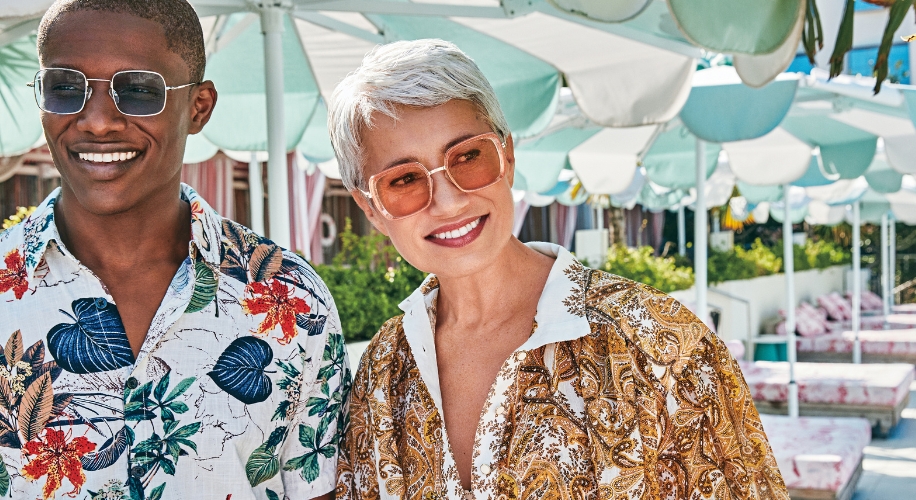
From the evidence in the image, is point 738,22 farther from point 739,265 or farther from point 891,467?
point 739,265

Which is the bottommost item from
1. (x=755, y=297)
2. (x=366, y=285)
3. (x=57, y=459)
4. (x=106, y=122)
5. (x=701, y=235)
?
(x=755, y=297)

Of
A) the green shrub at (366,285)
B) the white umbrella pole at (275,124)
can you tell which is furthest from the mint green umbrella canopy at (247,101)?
the green shrub at (366,285)

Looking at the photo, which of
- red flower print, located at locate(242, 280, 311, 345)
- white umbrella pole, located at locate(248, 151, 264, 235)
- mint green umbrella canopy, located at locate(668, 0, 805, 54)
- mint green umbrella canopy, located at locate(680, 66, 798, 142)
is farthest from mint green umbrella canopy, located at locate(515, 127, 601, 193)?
red flower print, located at locate(242, 280, 311, 345)

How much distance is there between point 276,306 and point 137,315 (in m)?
0.26

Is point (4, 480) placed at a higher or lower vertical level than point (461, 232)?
lower

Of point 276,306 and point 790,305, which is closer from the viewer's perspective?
point 276,306

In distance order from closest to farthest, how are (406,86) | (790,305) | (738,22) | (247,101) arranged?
(406,86) → (738,22) → (247,101) → (790,305)

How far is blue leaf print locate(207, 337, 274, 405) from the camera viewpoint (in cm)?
166

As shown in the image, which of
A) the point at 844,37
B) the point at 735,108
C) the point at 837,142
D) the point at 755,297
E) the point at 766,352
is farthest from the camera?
the point at 755,297

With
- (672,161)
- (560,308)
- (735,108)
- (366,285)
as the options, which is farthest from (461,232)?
(672,161)

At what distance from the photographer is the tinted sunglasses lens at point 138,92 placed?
1.57m

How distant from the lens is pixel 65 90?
1.56m

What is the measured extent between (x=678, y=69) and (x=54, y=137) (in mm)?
3139

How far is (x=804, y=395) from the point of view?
9.45 metres
